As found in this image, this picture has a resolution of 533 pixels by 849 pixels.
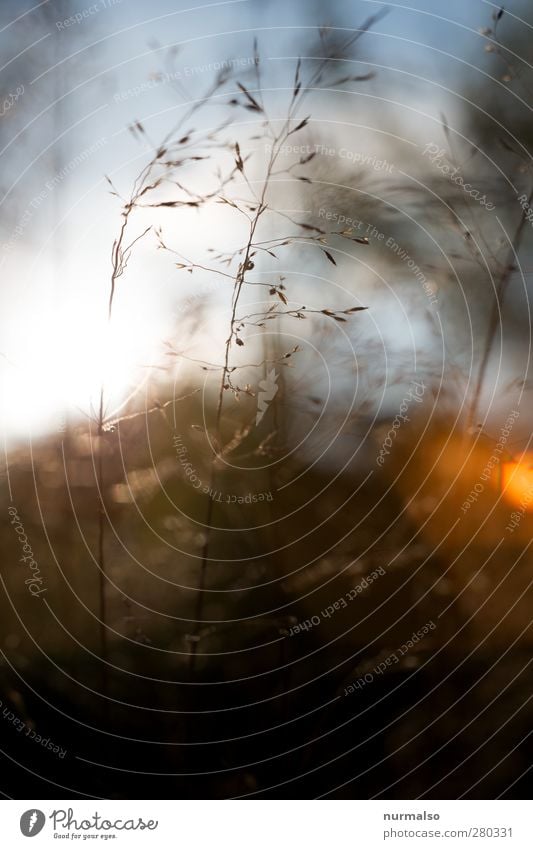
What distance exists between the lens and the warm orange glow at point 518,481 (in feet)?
2.87

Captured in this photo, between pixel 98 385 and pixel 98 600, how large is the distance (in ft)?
0.86

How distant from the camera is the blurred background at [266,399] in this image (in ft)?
2.83

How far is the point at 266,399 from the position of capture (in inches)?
34.6

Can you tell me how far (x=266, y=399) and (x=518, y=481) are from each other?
0.32 metres

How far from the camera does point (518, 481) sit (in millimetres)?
876

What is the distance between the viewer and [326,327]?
2.91 feet

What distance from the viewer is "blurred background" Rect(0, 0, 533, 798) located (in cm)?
86

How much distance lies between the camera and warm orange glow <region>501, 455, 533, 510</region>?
874mm

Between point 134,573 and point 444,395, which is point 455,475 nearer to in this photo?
point 444,395

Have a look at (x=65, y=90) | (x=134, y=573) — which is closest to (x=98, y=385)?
(x=134, y=573)
